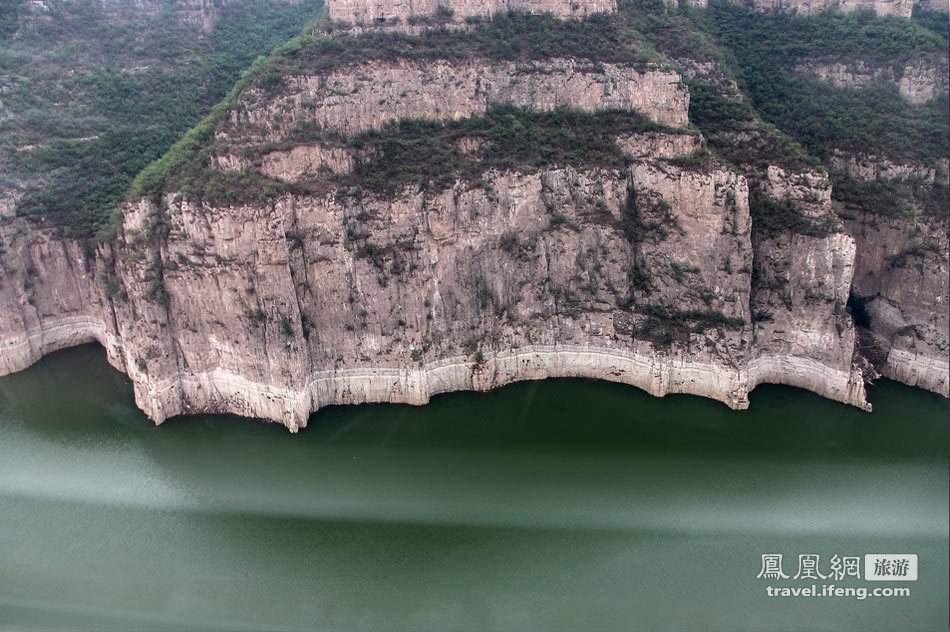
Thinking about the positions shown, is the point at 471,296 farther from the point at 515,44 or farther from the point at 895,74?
the point at 895,74

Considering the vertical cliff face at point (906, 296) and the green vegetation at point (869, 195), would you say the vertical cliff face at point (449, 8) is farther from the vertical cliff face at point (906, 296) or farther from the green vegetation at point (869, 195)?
the vertical cliff face at point (906, 296)

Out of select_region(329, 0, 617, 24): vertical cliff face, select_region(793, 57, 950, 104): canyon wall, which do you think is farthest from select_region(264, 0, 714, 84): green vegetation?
select_region(793, 57, 950, 104): canyon wall

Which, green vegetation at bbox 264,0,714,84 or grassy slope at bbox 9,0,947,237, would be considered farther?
green vegetation at bbox 264,0,714,84

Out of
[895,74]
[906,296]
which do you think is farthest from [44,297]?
[895,74]

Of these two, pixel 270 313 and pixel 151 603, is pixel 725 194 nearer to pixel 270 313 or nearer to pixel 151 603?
pixel 270 313

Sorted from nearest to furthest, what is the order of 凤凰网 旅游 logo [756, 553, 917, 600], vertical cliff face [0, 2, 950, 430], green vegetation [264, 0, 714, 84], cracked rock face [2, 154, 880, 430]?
凤凰网 旅游 logo [756, 553, 917, 600], cracked rock face [2, 154, 880, 430], vertical cliff face [0, 2, 950, 430], green vegetation [264, 0, 714, 84]

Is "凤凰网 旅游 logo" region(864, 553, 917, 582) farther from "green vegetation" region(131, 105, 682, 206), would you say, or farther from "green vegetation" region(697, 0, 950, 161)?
"green vegetation" region(697, 0, 950, 161)
